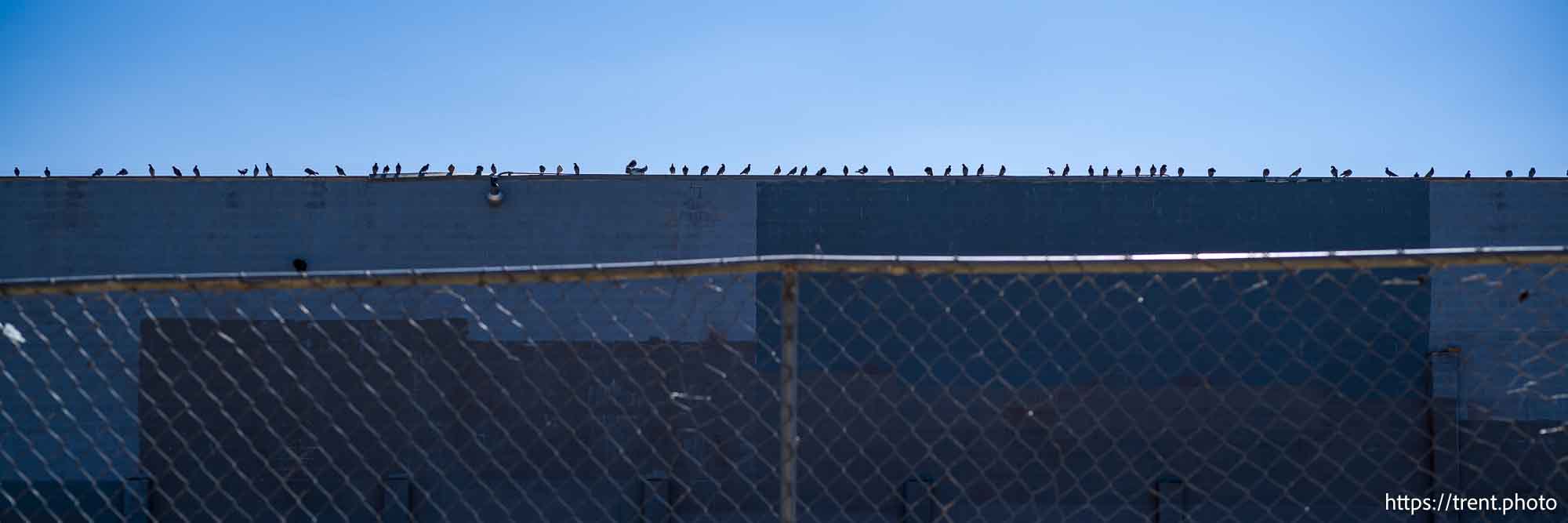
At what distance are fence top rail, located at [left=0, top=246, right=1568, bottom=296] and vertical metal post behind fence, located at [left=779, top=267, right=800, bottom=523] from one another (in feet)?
0.25

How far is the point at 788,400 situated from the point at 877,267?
369 mm

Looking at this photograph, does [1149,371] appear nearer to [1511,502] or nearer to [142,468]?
[1511,502]

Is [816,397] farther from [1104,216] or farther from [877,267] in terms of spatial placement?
[877,267]

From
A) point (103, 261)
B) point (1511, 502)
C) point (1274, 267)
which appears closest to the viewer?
A: point (1274, 267)

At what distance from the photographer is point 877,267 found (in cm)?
242

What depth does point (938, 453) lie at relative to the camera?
10867 millimetres

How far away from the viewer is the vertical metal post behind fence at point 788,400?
7.96 ft

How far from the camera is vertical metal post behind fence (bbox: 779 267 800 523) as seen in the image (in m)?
2.43

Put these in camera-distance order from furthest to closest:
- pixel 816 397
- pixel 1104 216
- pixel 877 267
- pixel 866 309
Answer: pixel 1104 216 < pixel 866 309 < pixel 816 397 < pixel 877 267

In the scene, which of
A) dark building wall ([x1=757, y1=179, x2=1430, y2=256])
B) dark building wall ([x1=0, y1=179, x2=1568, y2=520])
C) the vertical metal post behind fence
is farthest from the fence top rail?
dark building wall ([x1=757, y1=179, x2=1430, y2=256])

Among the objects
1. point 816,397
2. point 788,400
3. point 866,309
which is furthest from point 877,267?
point 866,309

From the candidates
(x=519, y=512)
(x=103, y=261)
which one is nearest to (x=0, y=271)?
(x=103, y=261)

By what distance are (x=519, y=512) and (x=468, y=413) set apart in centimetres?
114

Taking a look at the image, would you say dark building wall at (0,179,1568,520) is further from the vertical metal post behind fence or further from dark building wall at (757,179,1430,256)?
the vertical metal post behind fence
